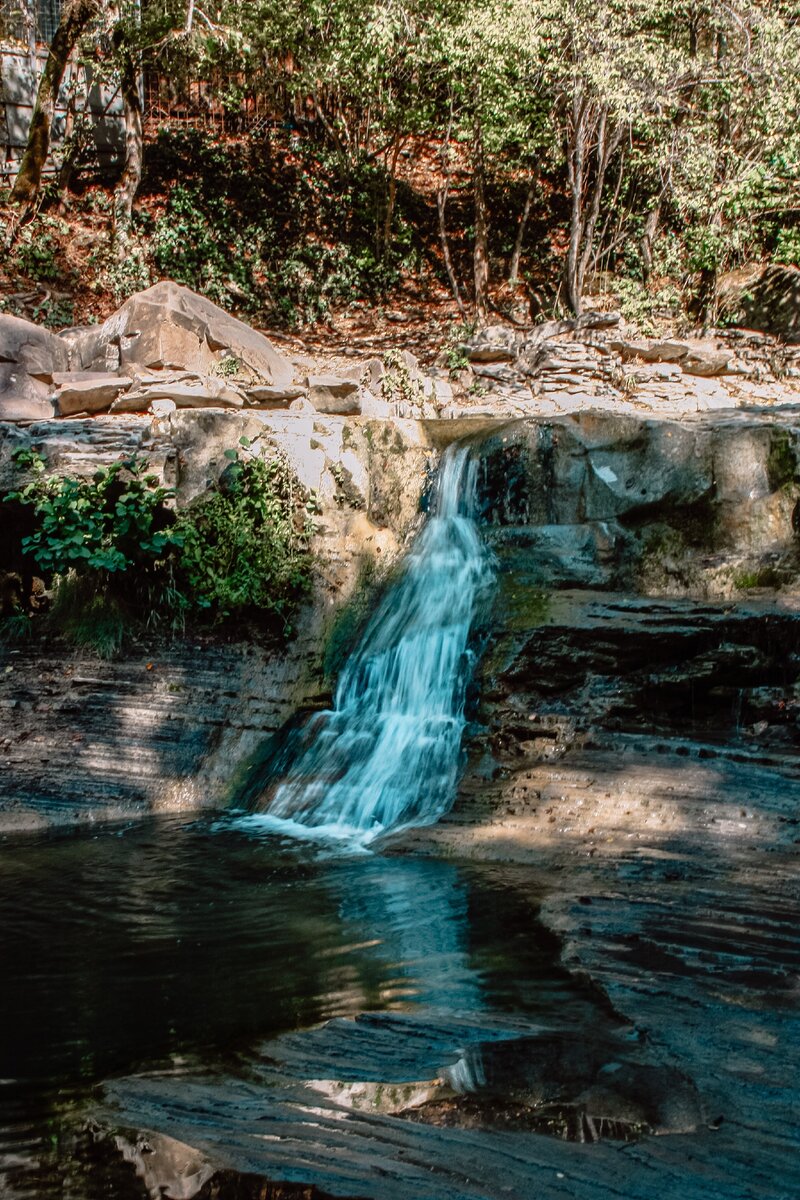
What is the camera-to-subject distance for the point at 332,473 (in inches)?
379

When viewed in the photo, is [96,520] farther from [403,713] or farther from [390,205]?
[390,205]

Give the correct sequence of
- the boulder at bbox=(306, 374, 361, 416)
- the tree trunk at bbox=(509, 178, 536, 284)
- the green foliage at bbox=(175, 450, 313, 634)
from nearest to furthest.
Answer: the green foliage at bbox=(175, 450, 313, 634) → the boulder at bbox=(306, 374, 361, 416) → the tree trunk at bbox=(509, 178, 536, 284)

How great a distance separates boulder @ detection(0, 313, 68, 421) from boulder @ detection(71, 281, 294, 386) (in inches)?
15.8

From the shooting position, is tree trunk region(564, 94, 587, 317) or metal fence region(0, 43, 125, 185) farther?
metal fence region(0, 43, 125, 185)

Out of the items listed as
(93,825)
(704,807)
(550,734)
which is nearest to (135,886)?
(93,825)

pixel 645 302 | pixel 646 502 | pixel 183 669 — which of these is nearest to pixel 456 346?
pixel 645 302

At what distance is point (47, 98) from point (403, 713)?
49.8 ft

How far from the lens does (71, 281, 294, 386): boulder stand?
1319 centimetres

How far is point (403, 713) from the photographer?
8031mm

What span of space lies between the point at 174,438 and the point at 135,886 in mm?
4672

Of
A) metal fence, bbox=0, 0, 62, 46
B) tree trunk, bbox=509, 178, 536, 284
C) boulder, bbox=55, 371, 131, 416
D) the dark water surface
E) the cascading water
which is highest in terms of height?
metal fence, bbox=0, 0, 62, 46

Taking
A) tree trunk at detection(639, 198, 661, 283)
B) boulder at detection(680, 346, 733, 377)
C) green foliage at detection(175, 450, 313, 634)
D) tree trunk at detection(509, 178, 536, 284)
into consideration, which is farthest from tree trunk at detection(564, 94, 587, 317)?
green foliage at detection(175, 450, 313, 634)

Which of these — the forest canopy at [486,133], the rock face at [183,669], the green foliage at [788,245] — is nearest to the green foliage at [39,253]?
the forest canopy at [486,133]

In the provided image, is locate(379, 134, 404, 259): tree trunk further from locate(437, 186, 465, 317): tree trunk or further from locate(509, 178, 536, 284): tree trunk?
locate(509, 178, 536, 284): tree trunk
